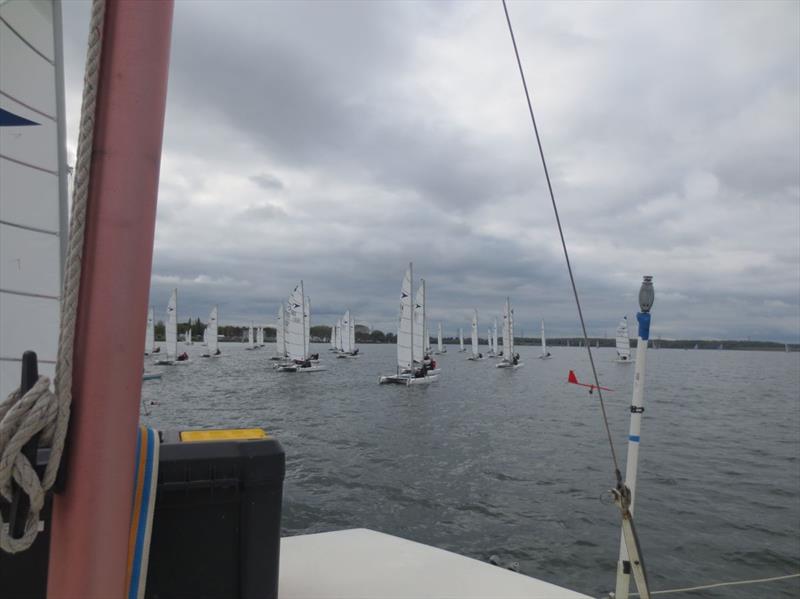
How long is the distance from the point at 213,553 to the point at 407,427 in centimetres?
1913

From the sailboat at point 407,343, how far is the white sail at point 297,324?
11.2m

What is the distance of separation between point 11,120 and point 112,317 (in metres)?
1.61

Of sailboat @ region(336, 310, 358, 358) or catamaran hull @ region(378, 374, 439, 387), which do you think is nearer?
catamaran hull @ region(378, 374, 439, 387)

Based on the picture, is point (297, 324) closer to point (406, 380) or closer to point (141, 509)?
point (406, 380)

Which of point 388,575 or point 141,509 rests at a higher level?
point 141,509

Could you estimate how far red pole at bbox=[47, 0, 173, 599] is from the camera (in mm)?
975

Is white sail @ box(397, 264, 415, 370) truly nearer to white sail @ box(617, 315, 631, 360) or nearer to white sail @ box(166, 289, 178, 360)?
white sail @ box(166, 289, 178, 360)

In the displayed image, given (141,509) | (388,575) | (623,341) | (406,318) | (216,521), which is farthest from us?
(623,341)

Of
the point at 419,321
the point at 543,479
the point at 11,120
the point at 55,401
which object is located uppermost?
the point at 419,321

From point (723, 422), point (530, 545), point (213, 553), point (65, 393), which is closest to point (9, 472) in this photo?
point (65, 393)

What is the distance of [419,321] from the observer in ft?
127

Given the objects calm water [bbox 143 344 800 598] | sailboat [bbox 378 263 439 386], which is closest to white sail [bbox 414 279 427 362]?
sailboat [bbox 378 263 439 386]

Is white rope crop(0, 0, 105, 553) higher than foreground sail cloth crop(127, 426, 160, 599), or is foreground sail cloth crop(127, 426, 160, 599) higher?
white rope crop(0, 0, 105, 553)

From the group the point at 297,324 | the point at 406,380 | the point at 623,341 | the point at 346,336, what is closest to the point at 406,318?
the point at 406,380
